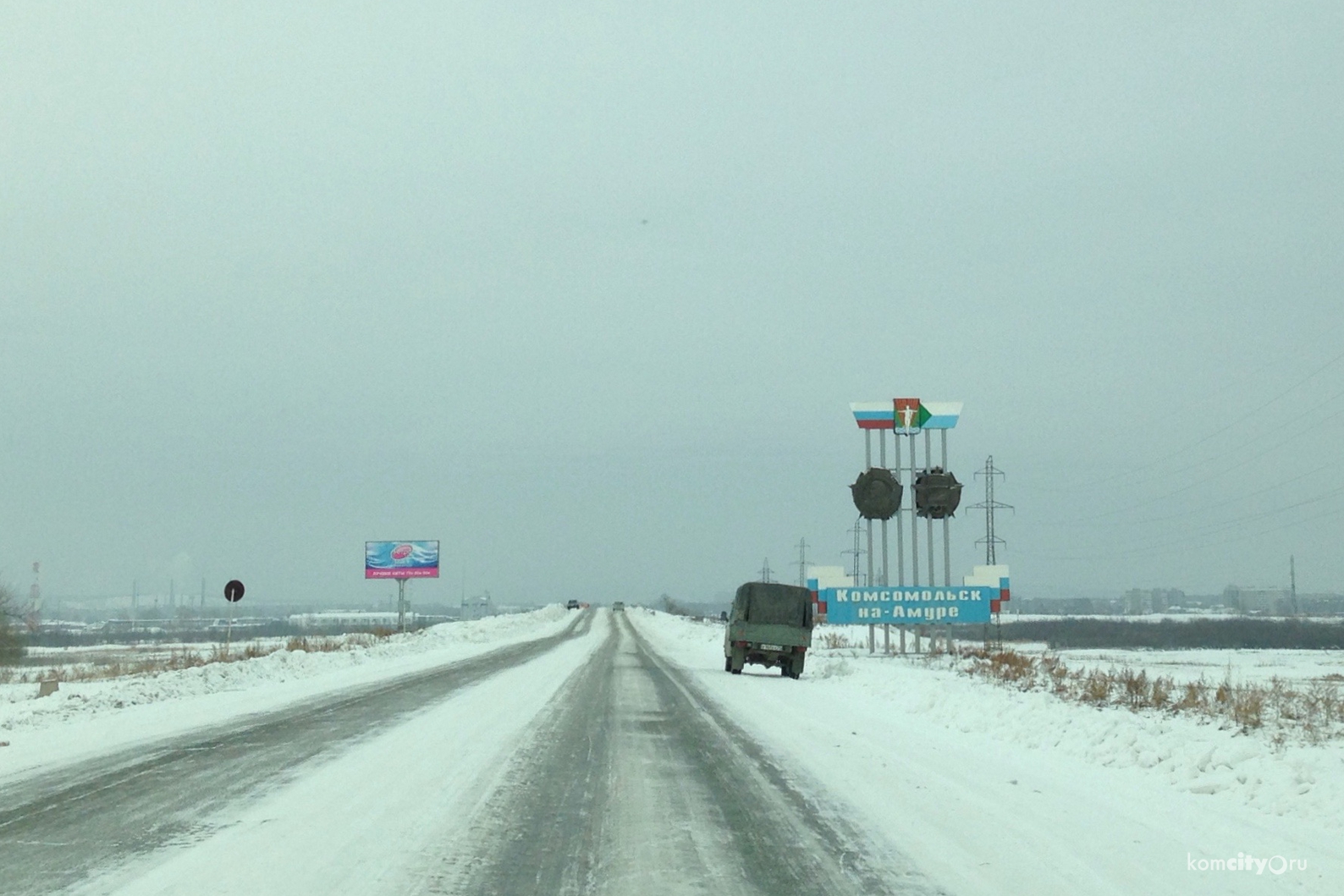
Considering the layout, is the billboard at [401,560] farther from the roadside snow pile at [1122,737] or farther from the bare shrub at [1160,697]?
the bare shrub at [1160,697]

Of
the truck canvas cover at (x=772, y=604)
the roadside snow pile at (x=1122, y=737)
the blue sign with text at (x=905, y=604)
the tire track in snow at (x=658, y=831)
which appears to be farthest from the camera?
the blue sign with text at (x=905, y=604)

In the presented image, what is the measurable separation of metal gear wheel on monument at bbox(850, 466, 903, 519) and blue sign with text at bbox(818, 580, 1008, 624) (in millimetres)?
2639

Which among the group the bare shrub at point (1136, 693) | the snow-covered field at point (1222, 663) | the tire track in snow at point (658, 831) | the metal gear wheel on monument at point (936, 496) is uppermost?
the metal gear wheel on monument at point (936, 496)

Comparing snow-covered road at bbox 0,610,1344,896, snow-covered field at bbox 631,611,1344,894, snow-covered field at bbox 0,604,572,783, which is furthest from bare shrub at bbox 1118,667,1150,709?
snow-covered field at bbox 0,604,572,783

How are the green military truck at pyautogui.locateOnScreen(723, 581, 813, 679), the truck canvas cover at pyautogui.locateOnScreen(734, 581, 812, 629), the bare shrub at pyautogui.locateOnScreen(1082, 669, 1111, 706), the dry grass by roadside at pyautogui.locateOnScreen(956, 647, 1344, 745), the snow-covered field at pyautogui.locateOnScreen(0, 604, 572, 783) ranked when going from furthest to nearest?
the truck canvas cover at pyautogui.locateOnScreen(734, 581, 812, 629) → the green military truck at pyautogui.locateOnScreen(723, 581, 813, 679) → the bare shrub at pyautogui.locateOnScreen(1082, 669, 1111, 706) → the snow-covered field at pyautogui.locateOnScreen(0, 604, 572, 783) → the dry grass by roadside at pyautogui.locateOnScreen(956, 647, 1344, 745)

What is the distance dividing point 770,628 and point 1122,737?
17.8 metres

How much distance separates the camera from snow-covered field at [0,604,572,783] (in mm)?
14320

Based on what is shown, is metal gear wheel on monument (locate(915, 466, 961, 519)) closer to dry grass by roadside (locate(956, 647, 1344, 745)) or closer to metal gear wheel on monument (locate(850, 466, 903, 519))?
metal gear wheel on monument (locate(850, 466, 903, 519))

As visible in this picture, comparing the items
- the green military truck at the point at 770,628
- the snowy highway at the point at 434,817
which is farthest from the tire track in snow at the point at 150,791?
the green military truck at the point at 770,628

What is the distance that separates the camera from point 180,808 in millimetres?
9414

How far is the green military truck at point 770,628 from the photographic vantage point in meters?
31.0

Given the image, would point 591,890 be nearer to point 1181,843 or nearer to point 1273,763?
point 1181,843

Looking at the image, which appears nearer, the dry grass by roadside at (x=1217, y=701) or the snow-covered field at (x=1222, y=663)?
the dry grass by roadside at (x=1217, y=701)

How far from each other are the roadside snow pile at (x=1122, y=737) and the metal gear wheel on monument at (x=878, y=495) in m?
12.1
